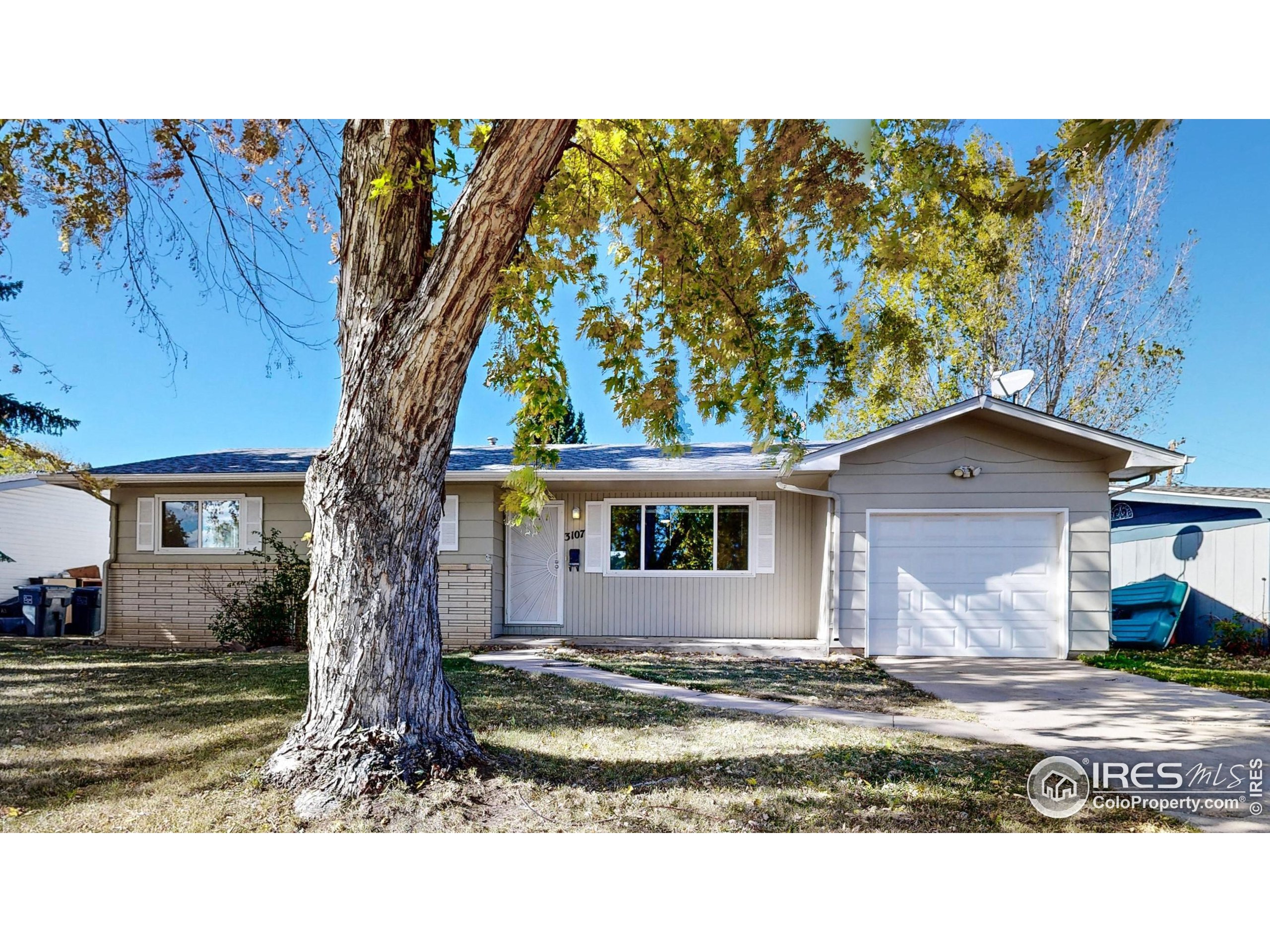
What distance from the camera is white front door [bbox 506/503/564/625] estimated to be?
8.66 meters

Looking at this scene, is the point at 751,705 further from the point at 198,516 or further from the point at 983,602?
the point at 198,516

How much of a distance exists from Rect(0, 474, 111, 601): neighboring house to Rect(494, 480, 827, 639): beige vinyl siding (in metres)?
5.02

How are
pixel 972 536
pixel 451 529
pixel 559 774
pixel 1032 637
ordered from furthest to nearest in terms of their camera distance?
pixel 451 529, pixel 972 536, pixel 1032 637, pixel 559 774

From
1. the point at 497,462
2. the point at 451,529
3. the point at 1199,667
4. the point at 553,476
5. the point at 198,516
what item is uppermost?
the point at 497,462

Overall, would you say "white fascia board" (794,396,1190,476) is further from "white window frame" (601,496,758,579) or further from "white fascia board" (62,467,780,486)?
"white window frame" (601,496,758,579)

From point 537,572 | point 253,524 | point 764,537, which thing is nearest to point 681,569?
point 764,537

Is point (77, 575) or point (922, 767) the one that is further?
point (77, 575)

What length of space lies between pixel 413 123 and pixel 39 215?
3416 mm

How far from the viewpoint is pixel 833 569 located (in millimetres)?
7160

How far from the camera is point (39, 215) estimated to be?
4.82m

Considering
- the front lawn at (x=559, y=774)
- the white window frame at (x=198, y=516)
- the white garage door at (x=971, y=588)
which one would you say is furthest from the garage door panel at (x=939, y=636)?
the white window frame at (x=198, y=516)

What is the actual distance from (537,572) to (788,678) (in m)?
3.78

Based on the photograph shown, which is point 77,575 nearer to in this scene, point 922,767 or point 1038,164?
point 922,767
